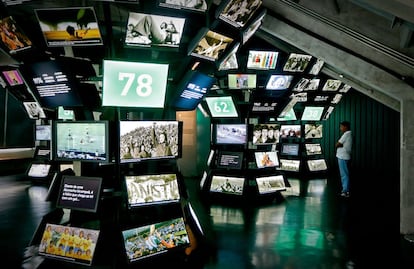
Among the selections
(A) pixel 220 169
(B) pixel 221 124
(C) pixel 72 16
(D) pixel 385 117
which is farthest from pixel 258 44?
Result: (C) pixel 72 16

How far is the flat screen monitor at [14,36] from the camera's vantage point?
4.63 meters

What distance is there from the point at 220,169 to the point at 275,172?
52.2 inches

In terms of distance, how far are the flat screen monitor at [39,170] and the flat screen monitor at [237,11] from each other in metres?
8.41

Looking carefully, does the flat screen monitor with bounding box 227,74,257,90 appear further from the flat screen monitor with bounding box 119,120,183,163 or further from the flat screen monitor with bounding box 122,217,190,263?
the flat screen monitor with bounding box 122,217,190,263

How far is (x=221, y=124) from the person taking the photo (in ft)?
28.1

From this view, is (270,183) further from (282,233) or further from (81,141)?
(81,141)

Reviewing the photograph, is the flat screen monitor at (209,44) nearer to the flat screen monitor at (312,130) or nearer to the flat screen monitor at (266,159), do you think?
the flat screen monitor at (266,159)

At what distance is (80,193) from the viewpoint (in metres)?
4.31

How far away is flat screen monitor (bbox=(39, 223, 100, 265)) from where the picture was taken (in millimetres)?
4070

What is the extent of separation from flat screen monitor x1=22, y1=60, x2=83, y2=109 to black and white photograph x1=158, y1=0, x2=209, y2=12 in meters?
1.40

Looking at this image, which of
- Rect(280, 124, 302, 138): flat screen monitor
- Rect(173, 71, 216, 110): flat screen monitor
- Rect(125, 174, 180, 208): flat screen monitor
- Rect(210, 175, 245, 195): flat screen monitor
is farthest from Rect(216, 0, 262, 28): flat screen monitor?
Rect(280, 124, 302, 138): flat screen monitor

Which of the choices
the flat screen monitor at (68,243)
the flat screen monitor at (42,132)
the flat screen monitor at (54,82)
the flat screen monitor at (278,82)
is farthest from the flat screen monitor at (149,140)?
the flat screen monitor at (42,132)

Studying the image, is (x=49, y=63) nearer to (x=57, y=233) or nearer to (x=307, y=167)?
(x=57, y=233)

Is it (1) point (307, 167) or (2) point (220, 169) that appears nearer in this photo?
(2) point (220, 169)
